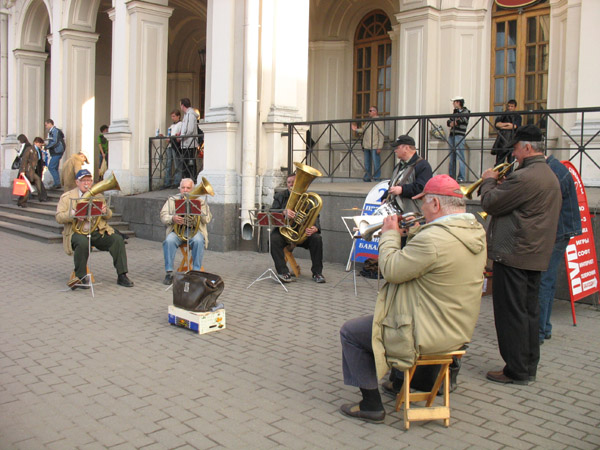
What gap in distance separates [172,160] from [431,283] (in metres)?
10.3

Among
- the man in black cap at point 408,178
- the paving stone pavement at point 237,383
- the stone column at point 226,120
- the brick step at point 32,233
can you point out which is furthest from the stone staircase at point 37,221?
the man in black cap at point 408,178

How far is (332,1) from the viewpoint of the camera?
14977mm

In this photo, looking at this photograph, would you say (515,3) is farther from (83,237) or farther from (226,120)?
(83,237)

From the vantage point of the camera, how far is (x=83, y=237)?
25.3 feet

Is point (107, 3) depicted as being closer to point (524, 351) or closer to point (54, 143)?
point (54, 143)

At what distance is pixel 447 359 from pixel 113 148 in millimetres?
11307

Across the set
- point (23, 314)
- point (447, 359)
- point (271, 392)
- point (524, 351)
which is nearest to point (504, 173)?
point (524, 351)

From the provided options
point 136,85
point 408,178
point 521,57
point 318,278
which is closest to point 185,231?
point 318,278

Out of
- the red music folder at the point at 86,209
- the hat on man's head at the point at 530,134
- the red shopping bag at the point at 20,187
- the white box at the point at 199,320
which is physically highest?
the hat on man's head at the point at 530,134

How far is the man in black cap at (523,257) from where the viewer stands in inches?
179

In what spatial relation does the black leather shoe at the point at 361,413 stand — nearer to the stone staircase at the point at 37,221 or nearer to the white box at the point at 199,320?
the white box at the point at 199,320

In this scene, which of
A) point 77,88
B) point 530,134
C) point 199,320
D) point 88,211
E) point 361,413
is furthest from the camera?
point 77,88

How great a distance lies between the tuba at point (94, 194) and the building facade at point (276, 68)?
311 centimetres

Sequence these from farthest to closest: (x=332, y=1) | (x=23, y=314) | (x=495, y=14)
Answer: (x=332, y=1)
(x=495, y=14)
(x=23, y=314)
